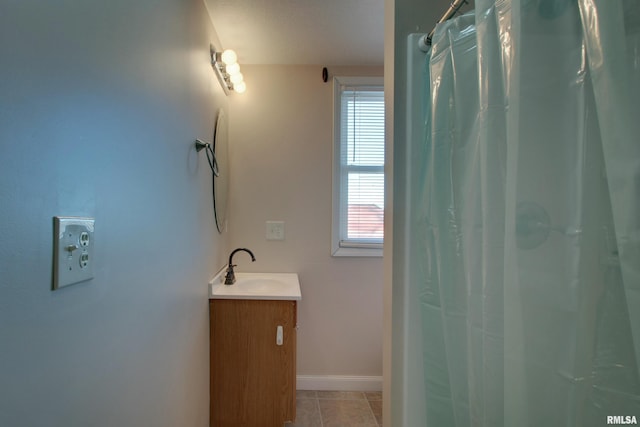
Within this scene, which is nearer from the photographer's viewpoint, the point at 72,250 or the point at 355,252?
the point at 72,250

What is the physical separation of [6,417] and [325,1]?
6.05 ft

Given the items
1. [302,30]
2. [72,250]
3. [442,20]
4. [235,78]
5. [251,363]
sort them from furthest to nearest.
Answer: [235,78] → [302,30] → [251,363] → [442,20] → [72,250]

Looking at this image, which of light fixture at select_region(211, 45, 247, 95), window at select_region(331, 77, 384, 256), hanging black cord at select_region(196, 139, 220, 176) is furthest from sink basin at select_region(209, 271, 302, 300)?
light fixture at select_region(211, 45, 247, 95)

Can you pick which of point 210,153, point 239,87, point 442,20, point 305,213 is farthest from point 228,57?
point 442,20

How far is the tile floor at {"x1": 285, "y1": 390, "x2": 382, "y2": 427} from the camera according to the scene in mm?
1752

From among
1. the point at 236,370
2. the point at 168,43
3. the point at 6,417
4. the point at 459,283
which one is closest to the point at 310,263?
the point at 236,370

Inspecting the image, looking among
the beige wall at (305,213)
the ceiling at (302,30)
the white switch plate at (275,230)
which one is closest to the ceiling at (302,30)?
the ceiling at (302,30)

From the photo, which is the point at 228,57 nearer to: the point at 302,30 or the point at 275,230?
the point at 302,30

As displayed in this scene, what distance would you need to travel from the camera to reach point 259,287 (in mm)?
1899

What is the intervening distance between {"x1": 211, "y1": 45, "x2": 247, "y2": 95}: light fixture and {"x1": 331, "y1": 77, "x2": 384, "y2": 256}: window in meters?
0.75

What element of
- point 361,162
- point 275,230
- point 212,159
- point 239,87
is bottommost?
point 275,230

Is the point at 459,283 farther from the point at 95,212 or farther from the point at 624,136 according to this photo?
the point at 95,212

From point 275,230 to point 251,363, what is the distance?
89cm

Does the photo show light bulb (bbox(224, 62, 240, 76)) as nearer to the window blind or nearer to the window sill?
the window blind
